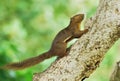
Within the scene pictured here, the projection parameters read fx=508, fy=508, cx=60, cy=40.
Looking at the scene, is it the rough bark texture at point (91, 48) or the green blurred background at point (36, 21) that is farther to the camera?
the green blurred background at point (36, 21)

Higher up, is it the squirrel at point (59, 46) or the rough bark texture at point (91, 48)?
the squirrel at point (59, 46)

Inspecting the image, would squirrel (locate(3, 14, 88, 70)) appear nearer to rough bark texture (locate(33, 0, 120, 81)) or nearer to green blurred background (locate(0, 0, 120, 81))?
rough bark texture (locate(33, 0, 120, 81))

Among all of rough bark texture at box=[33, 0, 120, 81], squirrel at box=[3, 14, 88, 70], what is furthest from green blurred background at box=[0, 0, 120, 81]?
rough bark texture at box=[33, 0, 120, 81]

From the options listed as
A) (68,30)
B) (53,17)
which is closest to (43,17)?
(53,17)

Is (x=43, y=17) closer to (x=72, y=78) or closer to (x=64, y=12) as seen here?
(x=64, y=12)

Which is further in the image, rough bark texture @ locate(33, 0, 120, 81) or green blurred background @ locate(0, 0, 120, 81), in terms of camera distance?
green blurred background @ locate(0, 0, 120, 81)

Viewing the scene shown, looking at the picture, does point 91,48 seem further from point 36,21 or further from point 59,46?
point 36,21

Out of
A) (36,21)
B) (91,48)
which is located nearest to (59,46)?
(91,48)

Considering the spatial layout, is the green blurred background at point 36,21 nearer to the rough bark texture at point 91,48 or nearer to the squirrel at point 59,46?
the squirrel at point 59,46

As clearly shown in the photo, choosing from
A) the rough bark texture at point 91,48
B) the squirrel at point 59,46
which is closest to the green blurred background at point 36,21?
the squirrel at point 59,46
